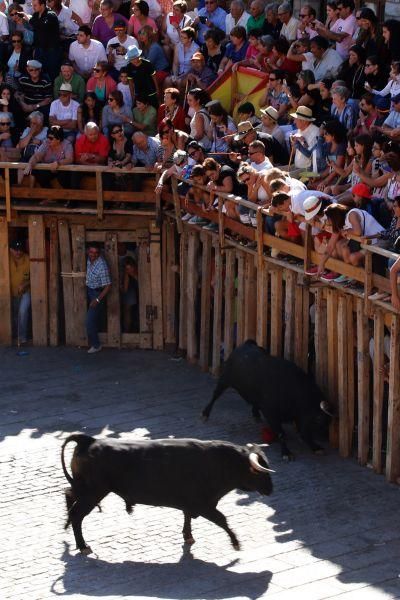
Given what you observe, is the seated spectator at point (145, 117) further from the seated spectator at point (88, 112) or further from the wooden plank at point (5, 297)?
the wooden plank at point (5, 297)

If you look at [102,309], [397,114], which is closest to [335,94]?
[397,114]

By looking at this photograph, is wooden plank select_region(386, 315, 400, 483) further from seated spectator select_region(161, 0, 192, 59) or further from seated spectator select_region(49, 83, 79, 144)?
seated spectator select_region(161, 0, 192, 59)

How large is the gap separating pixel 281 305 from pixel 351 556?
4.76m

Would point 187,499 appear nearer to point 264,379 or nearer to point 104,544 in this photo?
point 104,544

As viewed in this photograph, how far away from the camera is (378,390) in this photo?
1520 centimetres

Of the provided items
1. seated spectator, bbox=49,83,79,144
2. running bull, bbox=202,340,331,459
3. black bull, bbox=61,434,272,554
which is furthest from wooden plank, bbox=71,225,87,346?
black bull, bbox=61,434,272,554

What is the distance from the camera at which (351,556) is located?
43.7ft

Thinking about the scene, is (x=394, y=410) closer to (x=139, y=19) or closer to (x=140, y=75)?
(x=140, y=75)

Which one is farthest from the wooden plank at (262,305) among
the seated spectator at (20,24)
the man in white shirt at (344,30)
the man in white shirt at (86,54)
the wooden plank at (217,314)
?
the seated spectator at (20,24)

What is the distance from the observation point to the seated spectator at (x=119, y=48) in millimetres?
21000

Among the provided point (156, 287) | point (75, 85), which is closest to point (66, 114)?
point (75, 85)

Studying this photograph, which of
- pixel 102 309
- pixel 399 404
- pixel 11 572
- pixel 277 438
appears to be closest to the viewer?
pixel 11 572

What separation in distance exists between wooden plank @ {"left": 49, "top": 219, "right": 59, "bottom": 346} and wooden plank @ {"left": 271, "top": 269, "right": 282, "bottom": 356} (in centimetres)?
457

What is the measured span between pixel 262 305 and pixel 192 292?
218 centimetres
